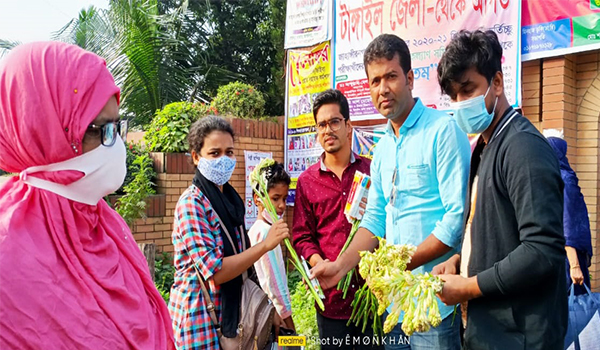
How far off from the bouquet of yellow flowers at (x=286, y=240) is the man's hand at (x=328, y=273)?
0.06 meters

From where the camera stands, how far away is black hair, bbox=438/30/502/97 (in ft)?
6.20

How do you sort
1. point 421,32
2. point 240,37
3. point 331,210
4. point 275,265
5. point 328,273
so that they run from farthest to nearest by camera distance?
point 240,37 < point 421,32 < point 275,265 < point 331,210 < point 328,273

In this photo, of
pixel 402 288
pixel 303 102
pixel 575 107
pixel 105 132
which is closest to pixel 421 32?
pixel 575 107

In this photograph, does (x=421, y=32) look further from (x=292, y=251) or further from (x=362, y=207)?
(x=292, y=251)

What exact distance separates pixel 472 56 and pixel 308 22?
17.9ft

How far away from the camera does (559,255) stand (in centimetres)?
161

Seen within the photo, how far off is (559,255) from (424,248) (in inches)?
24.7

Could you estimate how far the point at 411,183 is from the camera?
90.8 inches

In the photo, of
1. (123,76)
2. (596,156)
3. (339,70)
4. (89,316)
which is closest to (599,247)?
(596,156)

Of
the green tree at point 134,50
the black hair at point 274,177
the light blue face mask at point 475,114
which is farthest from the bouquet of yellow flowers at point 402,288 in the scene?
the green tree at point 134,50

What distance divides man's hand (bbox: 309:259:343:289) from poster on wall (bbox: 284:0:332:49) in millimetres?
4748

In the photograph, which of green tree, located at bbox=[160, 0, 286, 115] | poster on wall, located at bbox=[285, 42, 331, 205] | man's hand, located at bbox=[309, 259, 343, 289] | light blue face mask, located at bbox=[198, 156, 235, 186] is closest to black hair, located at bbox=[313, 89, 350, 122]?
light blue face mask, located at bbox=[198, 156, 235, 186]

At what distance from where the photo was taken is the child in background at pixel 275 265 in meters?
3.20

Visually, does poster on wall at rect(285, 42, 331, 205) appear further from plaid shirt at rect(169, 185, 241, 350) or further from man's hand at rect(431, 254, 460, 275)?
man's hand at rect(431, 254, 460, 275)
